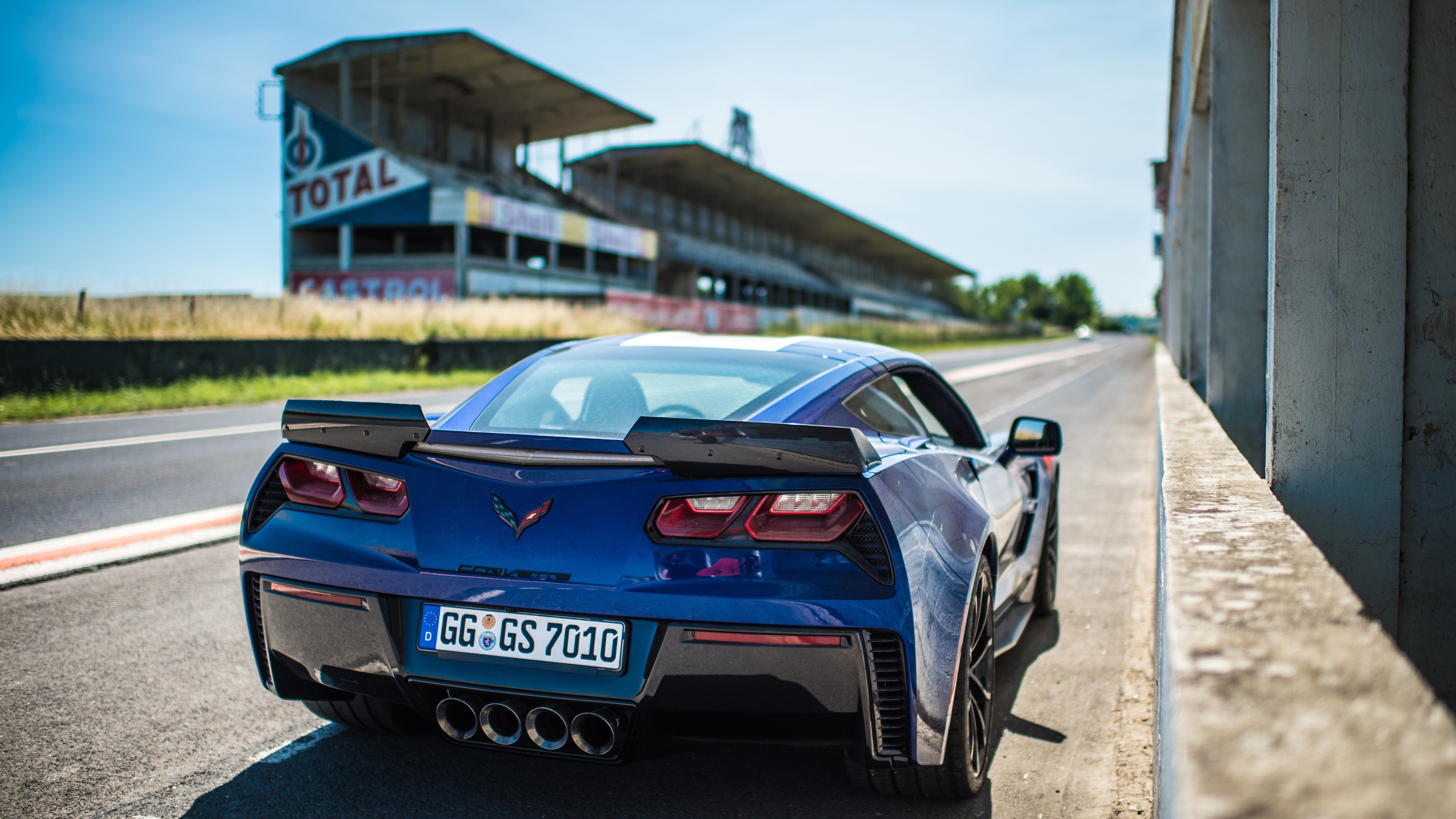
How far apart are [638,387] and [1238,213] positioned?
4831mm

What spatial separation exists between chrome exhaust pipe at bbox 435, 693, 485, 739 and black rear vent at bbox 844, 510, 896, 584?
96 centimetres

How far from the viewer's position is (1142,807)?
106 inches

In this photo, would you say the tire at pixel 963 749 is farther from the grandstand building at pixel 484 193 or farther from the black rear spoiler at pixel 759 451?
the grandstand building at pixel 484 193

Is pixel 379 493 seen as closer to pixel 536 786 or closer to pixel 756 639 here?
pixel 536 786

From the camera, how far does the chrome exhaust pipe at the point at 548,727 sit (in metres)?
2.28

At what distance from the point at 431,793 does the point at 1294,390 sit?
2.82m

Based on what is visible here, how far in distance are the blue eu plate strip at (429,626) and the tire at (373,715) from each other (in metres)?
0.49

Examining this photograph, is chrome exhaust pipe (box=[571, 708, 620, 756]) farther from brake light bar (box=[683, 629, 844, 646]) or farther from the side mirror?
the side mirror

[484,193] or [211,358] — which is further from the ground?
[484,193]

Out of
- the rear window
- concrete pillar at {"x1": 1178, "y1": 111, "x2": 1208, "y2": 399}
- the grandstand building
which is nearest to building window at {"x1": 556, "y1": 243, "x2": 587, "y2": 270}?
the grandstand building

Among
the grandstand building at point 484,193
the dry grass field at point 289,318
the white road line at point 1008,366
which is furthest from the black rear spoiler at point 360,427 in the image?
the grandstand building at point 484,193

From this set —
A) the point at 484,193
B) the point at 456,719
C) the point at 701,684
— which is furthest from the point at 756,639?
the point at 484,193

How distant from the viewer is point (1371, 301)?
305cm

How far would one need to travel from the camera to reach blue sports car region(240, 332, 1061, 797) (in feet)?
7.32
